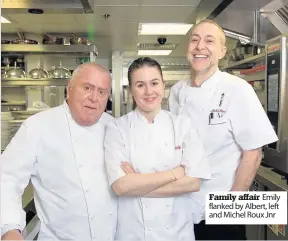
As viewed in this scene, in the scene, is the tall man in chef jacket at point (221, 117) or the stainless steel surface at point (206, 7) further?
the stainless steel surface at point (206, 7)

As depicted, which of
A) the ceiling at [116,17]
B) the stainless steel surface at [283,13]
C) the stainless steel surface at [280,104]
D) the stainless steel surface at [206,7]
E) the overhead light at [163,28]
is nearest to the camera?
the stainless steel surface at [280,104]

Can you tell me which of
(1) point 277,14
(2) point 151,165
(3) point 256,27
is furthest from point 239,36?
(2) point 151,165

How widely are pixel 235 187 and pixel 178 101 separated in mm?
437

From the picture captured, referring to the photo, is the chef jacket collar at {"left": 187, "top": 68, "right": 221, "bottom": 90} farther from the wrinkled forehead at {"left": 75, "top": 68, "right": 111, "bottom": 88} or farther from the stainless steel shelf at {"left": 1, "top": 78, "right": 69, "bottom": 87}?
the stainless steel shelf at {"left": 1, "top": 78, "right": 69, "bottom": 87}

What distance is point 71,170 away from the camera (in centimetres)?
134

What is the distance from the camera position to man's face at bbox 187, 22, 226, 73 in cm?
144

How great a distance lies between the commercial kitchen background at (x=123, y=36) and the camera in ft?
6.40

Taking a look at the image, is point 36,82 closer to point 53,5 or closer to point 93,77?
point 53,5

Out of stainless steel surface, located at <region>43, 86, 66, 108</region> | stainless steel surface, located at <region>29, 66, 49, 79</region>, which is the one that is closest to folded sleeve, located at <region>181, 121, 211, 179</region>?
stainless steel surface, located at <region>29, 66, 49, 79</region>

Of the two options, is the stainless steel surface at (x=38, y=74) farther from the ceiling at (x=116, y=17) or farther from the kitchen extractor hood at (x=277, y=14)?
the kitchen extractor hood at (x=277, y=14)

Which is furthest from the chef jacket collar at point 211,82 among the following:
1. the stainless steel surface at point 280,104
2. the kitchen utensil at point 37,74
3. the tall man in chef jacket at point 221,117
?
the kitchen utensil at point 37,74

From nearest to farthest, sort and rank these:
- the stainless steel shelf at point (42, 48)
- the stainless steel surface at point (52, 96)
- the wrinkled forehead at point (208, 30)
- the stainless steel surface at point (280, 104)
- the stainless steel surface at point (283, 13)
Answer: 1. the wrinkled forehead at point (208, 30)
2. the stainless steel surface at point (280, 104)
3. the stainless steel surface at point (283, 13)
4. the stainless steel shelf at point (42, 48)
5. the stainless steel surface at point (52, 96)

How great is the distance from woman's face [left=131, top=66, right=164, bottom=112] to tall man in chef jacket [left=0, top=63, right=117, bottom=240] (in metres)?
0.13

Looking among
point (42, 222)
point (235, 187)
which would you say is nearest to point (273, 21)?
point (235, 187)
